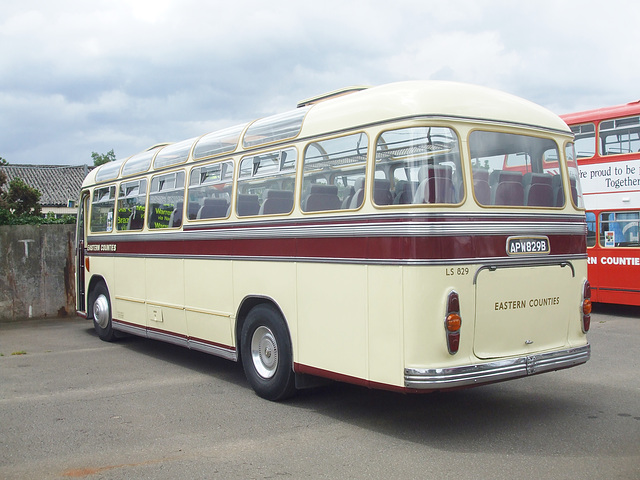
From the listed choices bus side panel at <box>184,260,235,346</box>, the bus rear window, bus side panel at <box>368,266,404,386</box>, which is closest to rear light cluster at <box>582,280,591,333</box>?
the bus rear window

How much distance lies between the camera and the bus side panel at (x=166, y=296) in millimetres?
9250

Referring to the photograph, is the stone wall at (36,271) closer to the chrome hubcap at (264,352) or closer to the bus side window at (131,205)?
the bus side window at (131,205)

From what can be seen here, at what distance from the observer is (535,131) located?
6676mm

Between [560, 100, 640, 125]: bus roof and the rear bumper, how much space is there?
28.5 feet

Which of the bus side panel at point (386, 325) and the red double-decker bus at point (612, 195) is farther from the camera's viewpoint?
the red double-decker bus at point (612, 195)

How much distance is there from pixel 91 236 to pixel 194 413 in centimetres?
612

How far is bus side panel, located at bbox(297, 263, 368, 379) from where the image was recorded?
6137 millimetres

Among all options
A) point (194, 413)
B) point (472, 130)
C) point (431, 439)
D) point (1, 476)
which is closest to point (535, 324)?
point (431, 439)

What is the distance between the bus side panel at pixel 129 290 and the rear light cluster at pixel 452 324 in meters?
5.85

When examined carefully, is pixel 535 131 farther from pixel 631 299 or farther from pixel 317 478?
pixel 631 299

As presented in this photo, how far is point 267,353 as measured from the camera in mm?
7547

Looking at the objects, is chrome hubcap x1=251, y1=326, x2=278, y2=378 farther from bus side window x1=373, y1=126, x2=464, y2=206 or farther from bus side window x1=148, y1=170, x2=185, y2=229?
bus side window x1=148, y1=170, x2=185, y2=229

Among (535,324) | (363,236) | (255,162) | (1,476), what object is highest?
(255,162)

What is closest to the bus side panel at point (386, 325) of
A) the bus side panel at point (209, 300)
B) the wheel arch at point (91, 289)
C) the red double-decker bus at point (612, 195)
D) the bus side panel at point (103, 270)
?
the bus side panel at point (209, 300)
